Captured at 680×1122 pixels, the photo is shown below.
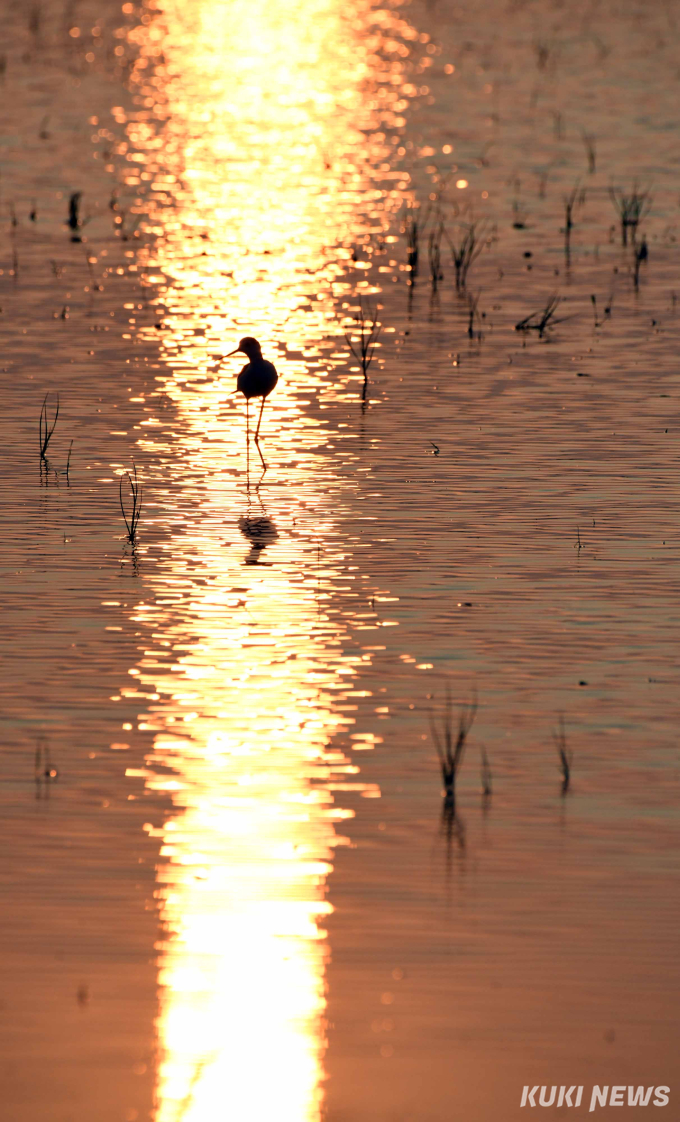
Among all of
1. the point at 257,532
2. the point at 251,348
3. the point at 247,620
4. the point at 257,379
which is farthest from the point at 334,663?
the point at 251,348

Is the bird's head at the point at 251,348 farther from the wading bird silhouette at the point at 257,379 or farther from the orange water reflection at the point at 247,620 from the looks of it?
the orange water reflection at the point at 247,620

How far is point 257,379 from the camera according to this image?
15.4 m

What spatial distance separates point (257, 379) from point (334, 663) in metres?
5.80

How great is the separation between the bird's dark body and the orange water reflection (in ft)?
1.10

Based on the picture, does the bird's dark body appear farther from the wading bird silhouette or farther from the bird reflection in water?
the bird reflection in water

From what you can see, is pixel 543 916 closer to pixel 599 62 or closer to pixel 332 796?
pixel 332 796

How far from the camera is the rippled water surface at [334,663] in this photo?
20.6ft

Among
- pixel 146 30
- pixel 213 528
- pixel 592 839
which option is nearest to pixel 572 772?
pixel 592 839

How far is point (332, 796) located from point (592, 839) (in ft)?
3.41

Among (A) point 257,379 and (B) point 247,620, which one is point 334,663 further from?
(A) point 257,379

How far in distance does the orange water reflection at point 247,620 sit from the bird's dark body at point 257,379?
33 cm

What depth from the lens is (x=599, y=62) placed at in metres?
43.3

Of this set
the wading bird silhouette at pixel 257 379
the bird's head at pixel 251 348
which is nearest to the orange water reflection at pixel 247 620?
the wading bird silhouette at pixel 257 379

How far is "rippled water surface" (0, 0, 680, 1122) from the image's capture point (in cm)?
627
